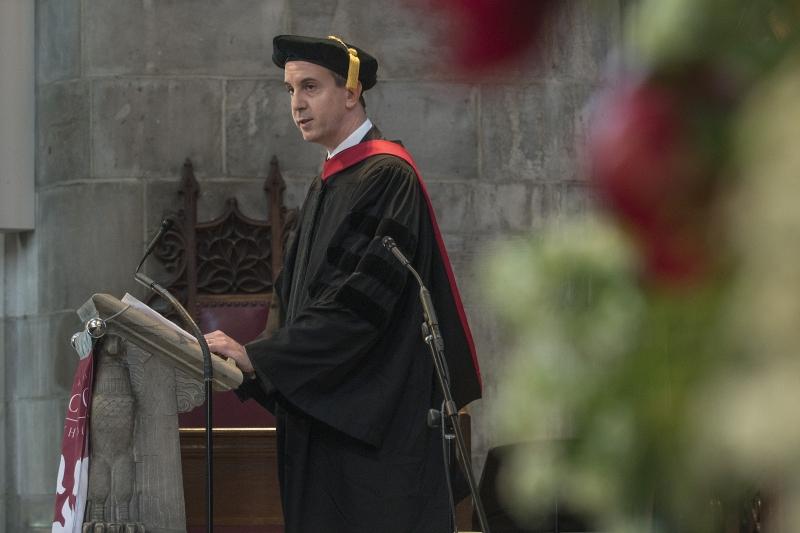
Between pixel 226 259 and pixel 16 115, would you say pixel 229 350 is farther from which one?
pixel 16 115

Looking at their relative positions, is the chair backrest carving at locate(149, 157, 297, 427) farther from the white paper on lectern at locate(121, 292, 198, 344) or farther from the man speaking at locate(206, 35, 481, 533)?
the white paper on lectern at locate(121, 292, 198, 344)

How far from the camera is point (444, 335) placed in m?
4.09

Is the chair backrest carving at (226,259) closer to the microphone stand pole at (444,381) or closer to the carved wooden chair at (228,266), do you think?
the carved wooden chair at (228,266)

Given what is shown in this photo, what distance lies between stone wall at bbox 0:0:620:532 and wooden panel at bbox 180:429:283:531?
6.77ft

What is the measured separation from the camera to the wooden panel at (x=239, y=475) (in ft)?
16.5

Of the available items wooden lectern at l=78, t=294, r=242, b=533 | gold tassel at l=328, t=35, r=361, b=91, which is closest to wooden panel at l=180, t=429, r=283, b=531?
wooden lectern at l=78, t=294, r=242, b=533

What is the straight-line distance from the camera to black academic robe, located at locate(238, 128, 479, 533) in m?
3.90

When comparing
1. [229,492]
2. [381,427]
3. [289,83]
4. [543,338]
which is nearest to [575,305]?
[543,338]

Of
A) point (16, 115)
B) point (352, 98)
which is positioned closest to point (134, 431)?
Answer: point (352, 98)

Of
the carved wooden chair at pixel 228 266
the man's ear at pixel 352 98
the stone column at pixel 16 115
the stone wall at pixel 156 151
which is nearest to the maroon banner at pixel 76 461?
the man's ear at pixel 352 98

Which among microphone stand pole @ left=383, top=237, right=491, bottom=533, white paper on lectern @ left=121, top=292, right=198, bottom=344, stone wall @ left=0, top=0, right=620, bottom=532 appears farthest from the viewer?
stone wall @ left=0, top=0, right=620, bottom=532

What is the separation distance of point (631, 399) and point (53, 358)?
23.0 feet

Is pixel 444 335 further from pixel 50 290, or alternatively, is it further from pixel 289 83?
pixel 50 290

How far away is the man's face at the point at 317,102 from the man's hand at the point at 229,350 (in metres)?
0.71
